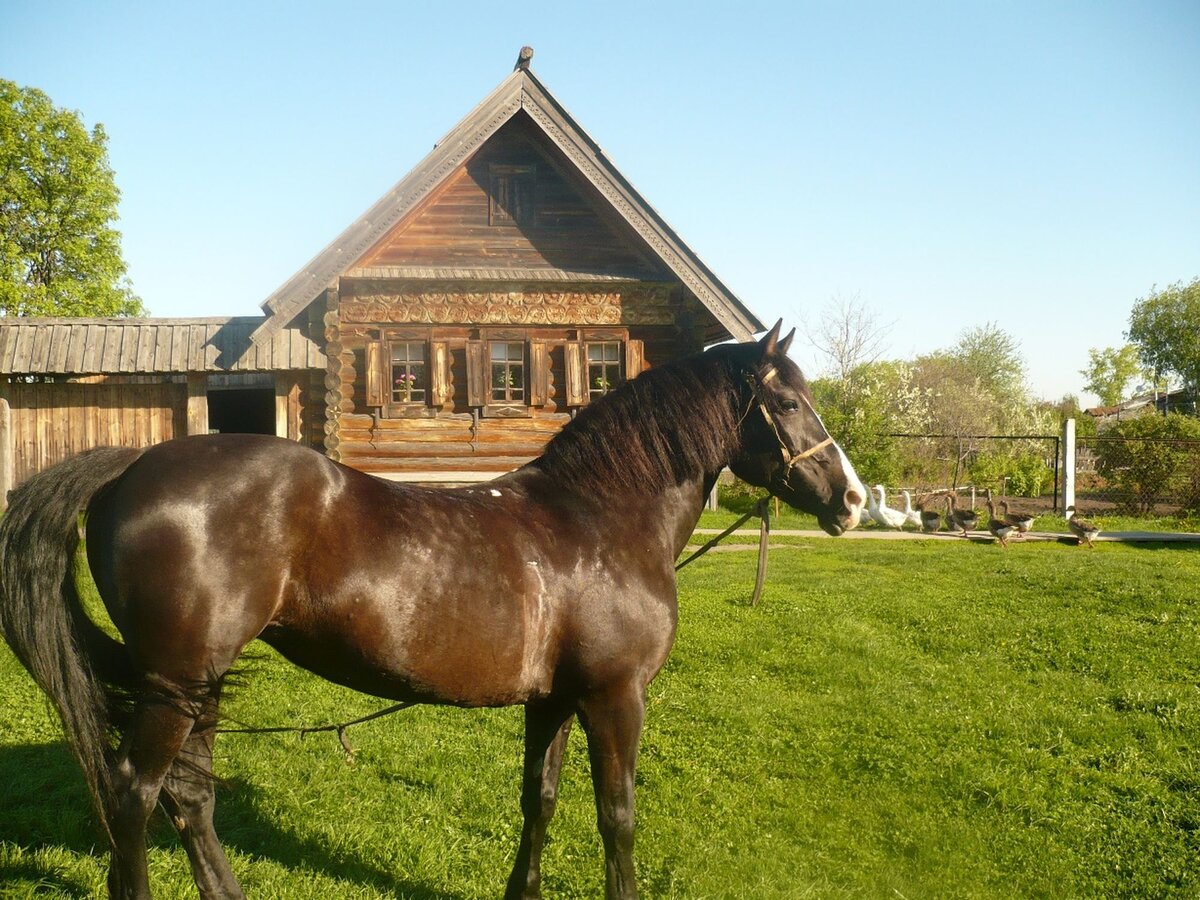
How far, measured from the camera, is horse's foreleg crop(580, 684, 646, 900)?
10.1 ft

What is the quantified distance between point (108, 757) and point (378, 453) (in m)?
10.6

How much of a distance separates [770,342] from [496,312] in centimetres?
A: 1029

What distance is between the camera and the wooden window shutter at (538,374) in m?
13.6

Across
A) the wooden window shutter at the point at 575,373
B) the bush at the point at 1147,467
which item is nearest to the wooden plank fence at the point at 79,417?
the wooden window shutter at the point at 575,373

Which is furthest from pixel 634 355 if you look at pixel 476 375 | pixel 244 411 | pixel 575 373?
pixel 244 411

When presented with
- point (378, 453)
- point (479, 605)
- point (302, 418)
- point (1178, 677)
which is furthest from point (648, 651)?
point (302, 418)

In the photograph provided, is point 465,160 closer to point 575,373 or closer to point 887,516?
point 575,373

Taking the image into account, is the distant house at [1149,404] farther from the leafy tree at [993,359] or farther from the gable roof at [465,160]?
the gable roof at [465,160]

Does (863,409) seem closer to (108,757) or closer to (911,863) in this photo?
(911,863)

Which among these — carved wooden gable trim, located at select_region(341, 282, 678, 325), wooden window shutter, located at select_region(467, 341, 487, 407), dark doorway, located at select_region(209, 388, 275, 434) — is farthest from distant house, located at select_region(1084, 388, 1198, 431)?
wooden window shutter, located at select_region(467, 341, 487, 407)

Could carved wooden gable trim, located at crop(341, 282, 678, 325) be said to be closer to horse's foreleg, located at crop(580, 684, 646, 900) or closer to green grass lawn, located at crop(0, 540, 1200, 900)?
green grass lawn, located at crop(0, 540, 1200, 900)

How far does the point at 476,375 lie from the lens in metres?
13.3

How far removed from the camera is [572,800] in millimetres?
4547

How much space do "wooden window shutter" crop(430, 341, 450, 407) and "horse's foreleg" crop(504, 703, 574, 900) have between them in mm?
10157
